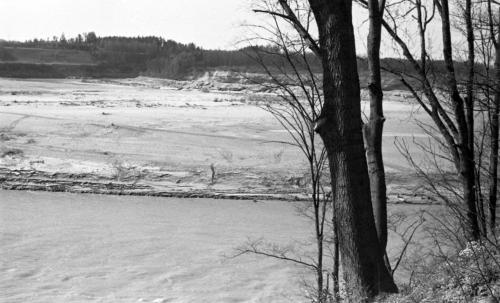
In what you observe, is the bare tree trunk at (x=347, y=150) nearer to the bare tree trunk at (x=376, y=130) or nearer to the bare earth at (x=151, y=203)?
the bare tree trunk at (x=376, y=130)

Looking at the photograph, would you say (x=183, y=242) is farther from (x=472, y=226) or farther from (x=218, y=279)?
(x=472, y=226)

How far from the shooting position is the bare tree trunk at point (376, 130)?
19.2 ft

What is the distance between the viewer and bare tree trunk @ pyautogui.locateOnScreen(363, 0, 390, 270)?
586 cm

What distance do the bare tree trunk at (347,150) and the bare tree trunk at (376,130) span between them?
1021mm

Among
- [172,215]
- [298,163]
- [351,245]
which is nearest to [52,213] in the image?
[172,215]

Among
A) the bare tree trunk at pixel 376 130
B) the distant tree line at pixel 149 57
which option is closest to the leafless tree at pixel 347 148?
the bare tree trunk at pixel 376 130

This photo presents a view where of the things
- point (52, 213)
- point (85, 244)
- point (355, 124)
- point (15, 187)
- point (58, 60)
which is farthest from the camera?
point (58, 60)

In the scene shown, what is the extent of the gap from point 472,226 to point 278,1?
337 cm

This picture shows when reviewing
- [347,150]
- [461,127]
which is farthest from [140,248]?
[347,150]

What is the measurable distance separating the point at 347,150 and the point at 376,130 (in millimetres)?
1264

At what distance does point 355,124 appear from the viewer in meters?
4.68

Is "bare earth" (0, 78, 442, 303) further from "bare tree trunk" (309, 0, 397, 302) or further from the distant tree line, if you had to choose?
the distant tree line

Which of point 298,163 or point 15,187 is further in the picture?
point 298,163

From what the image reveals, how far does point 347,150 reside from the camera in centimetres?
468
